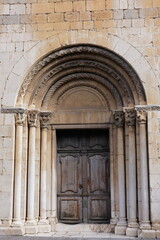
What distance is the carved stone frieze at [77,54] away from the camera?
858 centimetres

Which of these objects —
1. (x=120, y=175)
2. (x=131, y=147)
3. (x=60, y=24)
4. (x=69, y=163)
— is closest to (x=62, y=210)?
(x=69, y=163)

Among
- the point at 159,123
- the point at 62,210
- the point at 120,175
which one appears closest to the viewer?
the point at 159,123

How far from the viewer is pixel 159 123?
818 cm

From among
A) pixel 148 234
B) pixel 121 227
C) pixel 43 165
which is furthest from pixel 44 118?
pixel 148 234

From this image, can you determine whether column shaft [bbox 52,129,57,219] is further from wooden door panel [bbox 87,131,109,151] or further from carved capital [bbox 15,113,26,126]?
carved capital [bbox 15,113,26,126]

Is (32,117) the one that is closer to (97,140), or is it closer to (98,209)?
(97,140)

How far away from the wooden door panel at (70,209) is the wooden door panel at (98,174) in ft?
1.61

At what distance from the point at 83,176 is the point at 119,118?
177 centimetres

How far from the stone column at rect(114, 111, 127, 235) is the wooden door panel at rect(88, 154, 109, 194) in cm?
67

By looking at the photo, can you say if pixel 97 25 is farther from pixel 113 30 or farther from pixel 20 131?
pixel 20 131

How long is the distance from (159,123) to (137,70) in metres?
1.32

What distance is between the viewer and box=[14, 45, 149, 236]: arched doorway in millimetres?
8491

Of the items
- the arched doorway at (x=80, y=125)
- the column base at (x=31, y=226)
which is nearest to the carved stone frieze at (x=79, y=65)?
the arched doorway at (x=80, y=125)

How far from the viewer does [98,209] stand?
9211 mm
